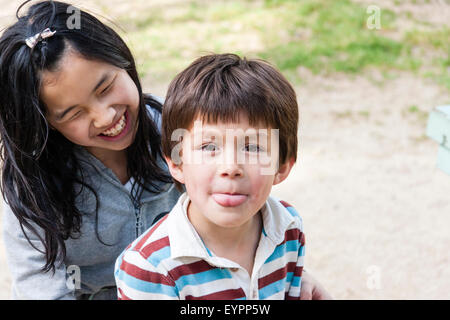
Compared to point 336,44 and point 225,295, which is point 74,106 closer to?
point 225,295

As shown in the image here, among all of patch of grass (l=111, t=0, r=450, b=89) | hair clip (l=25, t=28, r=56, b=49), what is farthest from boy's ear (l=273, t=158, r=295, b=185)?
patch of grass (l=111, t=0, r=450, b=89)

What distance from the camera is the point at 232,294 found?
3.95 ft

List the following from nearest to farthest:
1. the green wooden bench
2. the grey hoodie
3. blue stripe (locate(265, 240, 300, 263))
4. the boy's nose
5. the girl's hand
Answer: the boy's nose, blue stripe (locate(265, 240, 300, 263)), the girl's hand, the grey hoodie, the green wooden bench

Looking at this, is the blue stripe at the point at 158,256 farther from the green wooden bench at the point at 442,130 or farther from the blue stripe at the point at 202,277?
the green wooden bench at the point at 442,130

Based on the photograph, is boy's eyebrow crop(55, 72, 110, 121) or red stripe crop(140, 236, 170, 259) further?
boy's eyebrow crop(55, 72, 110, 121)

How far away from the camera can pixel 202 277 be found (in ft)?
3.91

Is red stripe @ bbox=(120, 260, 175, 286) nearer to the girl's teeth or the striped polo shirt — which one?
the striped polo shirt

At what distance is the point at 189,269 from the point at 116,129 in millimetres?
438

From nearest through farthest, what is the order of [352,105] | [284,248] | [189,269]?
1. [189,269]
2. [284,248]
3. [352,105]

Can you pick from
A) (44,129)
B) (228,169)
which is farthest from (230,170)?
(44,129)

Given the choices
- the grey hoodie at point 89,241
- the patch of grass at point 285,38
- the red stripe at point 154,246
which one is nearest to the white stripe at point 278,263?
the red stripe at point 154,246

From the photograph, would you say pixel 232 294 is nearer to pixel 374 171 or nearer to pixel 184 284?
pixel 184 284

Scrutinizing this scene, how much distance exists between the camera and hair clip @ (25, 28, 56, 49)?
1341 mm

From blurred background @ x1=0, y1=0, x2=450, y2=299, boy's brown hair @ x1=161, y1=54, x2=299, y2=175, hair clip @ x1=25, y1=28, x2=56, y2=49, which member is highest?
hair clip @ x1=25, y1=28, x2=56, y2=49
